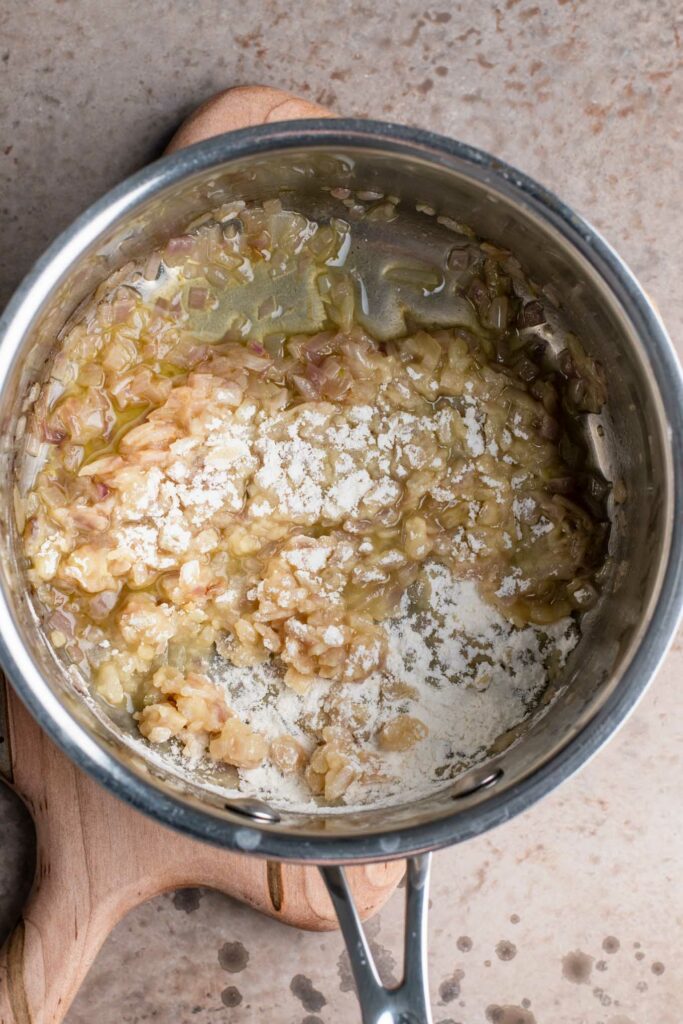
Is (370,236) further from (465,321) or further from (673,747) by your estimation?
(673,747)

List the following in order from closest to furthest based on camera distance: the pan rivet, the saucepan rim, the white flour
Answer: the saucepan rim, the pan rivet, the white flour

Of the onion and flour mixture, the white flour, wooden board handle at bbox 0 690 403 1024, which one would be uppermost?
the onion and flour mixture

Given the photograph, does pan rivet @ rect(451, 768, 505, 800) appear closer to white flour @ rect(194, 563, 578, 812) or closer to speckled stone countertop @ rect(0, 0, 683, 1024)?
white flour @ rect(194, 563, 578, 812)

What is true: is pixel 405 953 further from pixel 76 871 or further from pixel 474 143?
pixel 474 143

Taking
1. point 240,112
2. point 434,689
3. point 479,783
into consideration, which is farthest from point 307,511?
point 240,112

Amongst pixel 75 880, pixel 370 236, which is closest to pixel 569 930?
pixel 75 880

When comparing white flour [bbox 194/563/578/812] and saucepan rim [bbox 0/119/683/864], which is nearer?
saucepan rim [bbox 0/119/683/864]

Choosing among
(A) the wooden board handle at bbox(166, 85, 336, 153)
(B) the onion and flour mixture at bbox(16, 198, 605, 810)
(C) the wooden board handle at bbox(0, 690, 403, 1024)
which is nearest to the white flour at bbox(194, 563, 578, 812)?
(B) the onion and flour mixture at bbox(16, 198, 605, 810)

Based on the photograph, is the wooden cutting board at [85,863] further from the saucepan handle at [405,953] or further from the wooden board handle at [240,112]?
the saucepan handle at [405,953]
